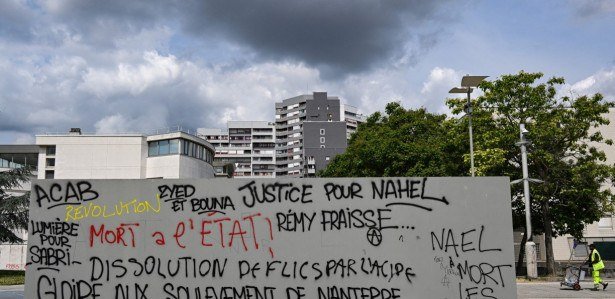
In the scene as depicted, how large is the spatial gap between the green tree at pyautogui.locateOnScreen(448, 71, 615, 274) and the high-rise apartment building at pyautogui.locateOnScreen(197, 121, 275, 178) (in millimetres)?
118704

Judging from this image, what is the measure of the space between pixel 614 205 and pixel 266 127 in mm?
131188

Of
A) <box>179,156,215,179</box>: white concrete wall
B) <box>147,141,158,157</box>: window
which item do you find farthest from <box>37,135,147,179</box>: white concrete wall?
<box>179,156,215,179</box>: white concrete wall

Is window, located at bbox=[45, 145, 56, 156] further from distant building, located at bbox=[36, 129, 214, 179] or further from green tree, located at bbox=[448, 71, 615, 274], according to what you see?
green tree, located at bbox=[448, 71, 615, 274]

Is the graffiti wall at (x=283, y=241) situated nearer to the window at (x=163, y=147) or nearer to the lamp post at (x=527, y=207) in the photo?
the lamp post at (x=527, y=207)

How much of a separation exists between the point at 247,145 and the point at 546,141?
133795 mm

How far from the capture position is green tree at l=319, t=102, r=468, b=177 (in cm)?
2983

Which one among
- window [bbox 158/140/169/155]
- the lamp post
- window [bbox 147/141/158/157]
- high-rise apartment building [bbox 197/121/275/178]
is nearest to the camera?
the lamp post

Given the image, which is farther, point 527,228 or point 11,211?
point 11,211

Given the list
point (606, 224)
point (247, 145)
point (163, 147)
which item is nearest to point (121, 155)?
point (163, 147)

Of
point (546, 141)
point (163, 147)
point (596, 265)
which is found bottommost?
point (596, 265)

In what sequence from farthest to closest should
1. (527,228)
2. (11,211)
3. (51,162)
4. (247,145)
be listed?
(247,145) → (51,162) → (11,211) → (527,228)

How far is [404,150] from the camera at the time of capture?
3158 cm

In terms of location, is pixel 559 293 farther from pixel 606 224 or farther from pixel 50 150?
pixel 50 150

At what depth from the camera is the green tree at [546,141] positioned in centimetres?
2494
